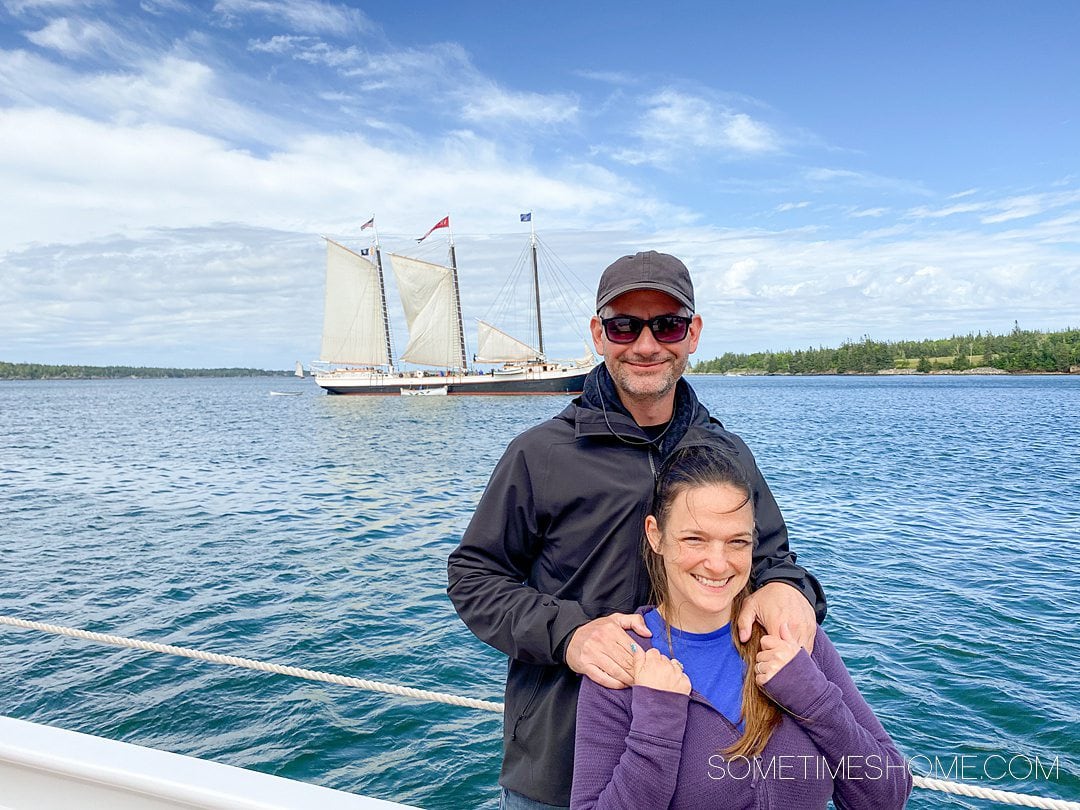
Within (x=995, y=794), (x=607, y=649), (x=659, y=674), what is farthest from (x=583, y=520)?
(x=995, y=794)

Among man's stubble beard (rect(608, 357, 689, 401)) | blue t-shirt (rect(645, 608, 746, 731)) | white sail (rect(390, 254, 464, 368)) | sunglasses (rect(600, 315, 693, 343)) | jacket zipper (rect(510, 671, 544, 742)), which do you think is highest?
white sail (rect(390, 254, 464, 368))

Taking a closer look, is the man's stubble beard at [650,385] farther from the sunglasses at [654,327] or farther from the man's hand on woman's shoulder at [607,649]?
the man's hand on woman's shoulder at [607,649]

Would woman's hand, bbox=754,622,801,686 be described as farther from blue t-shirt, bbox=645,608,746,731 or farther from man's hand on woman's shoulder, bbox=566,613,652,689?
man's hand on woman's shoulder, bbox=566,613,652,689

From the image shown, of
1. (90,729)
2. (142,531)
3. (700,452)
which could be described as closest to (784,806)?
(700,452)

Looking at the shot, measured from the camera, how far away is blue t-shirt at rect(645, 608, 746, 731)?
1682 mm

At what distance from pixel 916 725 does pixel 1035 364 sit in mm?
186555

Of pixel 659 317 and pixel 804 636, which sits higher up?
pixel 659 317

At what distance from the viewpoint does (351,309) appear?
74.6m

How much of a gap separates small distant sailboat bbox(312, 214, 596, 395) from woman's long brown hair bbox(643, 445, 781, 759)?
7079cm

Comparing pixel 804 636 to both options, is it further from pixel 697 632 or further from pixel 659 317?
pixel 659 317

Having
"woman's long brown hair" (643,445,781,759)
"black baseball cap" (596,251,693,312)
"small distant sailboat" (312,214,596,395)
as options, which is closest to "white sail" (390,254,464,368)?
"small distant sailboat" (312,214,596,395)

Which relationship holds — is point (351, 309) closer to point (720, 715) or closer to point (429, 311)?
point (429, 311)

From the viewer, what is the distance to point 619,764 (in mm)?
1590

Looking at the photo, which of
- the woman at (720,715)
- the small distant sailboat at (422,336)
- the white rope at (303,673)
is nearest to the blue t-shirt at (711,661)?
the woman at (720,715)
